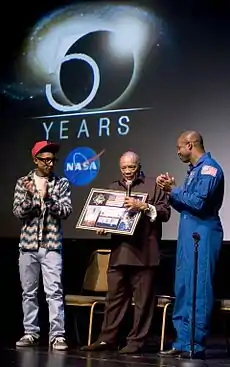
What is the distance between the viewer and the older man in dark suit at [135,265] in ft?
16.3

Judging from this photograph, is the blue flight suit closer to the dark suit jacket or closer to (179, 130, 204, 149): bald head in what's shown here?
(179, 130, 204, 149): bald head

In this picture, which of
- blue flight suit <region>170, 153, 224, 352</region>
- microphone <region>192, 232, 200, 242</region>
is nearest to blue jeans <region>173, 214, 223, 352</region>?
blue flight suit <region>170, 153, 224, 352</region>

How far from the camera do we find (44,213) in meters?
5.21

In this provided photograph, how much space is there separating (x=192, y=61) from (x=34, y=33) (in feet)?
5.08

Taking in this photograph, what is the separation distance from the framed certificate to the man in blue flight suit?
0.29 meters

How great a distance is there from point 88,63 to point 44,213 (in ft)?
5.29

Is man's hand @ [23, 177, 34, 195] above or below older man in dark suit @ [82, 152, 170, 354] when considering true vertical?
above

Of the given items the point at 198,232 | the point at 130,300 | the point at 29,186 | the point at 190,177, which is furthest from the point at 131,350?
the point at 29,186

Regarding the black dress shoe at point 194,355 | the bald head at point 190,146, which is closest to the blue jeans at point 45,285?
the black dress shoe at point 194,355

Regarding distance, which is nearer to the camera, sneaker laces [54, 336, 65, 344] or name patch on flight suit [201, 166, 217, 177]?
name patch on flight suit [201, 166, 217, 177]

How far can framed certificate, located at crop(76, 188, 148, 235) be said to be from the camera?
496cm

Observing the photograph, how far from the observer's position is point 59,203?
17.0 feet

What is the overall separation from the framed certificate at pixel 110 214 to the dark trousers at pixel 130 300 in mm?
290

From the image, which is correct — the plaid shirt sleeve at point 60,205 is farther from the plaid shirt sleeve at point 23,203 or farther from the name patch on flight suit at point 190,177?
the name patch on flight suit at point 190,177
